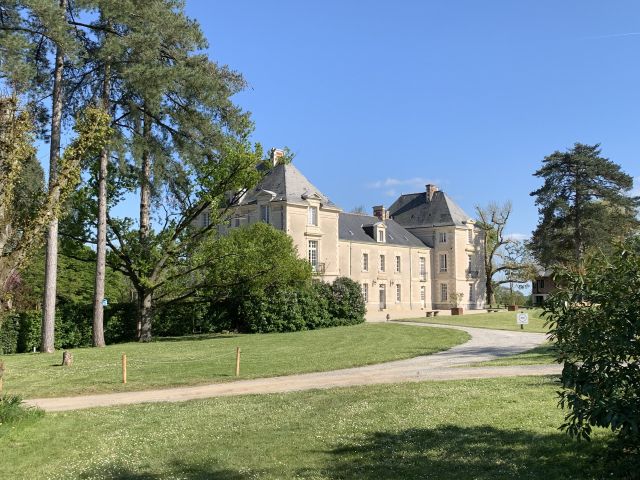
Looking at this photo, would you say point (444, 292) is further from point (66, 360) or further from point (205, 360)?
point (66, 360)

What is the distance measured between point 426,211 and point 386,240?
8.72 meters

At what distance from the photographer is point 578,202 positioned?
159 feet

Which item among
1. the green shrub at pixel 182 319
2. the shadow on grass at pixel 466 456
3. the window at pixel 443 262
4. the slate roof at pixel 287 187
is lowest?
the shadow on grass at pixel 466 456

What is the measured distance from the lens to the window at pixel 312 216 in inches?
1837

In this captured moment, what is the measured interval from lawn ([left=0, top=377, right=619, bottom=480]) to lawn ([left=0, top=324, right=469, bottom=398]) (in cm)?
415

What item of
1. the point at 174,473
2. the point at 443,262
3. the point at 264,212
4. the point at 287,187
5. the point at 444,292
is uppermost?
the point at 287,187

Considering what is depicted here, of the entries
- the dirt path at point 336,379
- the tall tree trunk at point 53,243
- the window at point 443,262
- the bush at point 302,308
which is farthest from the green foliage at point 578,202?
the tall tree trunk at point 53,243

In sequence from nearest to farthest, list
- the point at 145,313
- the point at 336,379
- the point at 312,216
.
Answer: the point at 336,379 < the point at 145,313 < the point at 312,216

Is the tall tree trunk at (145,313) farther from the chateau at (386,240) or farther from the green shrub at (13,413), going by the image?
the green shrub at (13,413)

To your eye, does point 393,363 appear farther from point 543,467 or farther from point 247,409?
point 543,467

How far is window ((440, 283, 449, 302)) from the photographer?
204ft

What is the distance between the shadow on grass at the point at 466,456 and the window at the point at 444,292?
2151 inches

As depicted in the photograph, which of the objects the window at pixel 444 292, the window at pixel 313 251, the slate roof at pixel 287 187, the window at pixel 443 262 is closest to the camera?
the slate roof at pixel 287 187

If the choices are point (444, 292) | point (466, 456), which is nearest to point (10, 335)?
point (466, 456)
